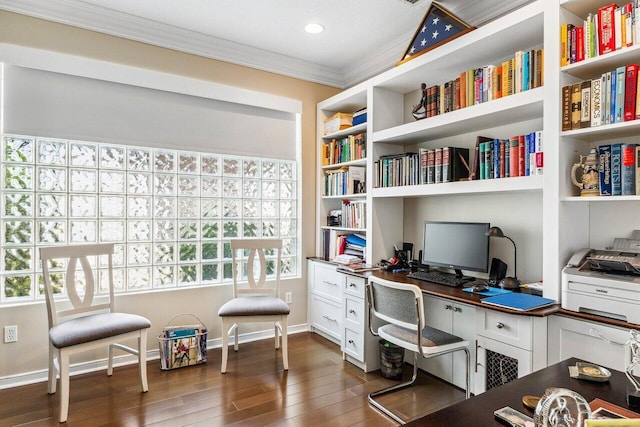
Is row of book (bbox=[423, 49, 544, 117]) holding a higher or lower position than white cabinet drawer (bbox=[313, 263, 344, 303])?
higher

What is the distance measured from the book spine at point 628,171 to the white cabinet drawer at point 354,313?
181cm

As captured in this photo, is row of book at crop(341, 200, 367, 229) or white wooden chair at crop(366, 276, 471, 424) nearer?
white wooden chair at crop(366, 276, 471, 424)

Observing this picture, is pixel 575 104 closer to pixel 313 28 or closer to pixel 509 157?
pixel 509 157

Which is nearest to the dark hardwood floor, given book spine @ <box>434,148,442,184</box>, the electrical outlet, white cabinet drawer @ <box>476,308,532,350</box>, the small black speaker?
the electrical outlet

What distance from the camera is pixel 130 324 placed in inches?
98.3

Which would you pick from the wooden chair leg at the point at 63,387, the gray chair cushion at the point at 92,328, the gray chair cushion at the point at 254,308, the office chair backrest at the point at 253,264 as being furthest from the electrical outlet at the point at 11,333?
the office chair backrest at the point at 253,264

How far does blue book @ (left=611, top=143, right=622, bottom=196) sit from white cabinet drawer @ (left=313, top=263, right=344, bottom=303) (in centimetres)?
199

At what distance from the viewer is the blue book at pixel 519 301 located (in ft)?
6.05

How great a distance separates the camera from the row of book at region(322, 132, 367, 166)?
11.4 feet

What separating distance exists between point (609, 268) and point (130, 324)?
2833mm

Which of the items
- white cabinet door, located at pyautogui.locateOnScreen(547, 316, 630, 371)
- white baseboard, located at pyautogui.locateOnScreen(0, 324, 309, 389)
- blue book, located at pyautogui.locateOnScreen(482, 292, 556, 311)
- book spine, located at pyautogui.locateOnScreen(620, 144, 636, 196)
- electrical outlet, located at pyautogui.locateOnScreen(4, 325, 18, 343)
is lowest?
white baseboard, located at pyautogui.locateOnScreen(0, 324, 309, 389)

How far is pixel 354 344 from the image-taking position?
9.74 ft

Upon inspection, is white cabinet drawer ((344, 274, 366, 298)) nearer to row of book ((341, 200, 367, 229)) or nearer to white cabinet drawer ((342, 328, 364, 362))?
white cabinet drawer ((342, 328, 364, 362))

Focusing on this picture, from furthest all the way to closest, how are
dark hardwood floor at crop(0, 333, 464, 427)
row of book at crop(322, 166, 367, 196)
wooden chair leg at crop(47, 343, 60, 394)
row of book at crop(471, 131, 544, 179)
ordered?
row of book at crop(322, 166, 367, 196), wooden chair leg at crop(47, 343, 60, 394), dark hardwood floor at crop(0, 333, 464, 427), row of book at crop(471, 131, 544, 179)
